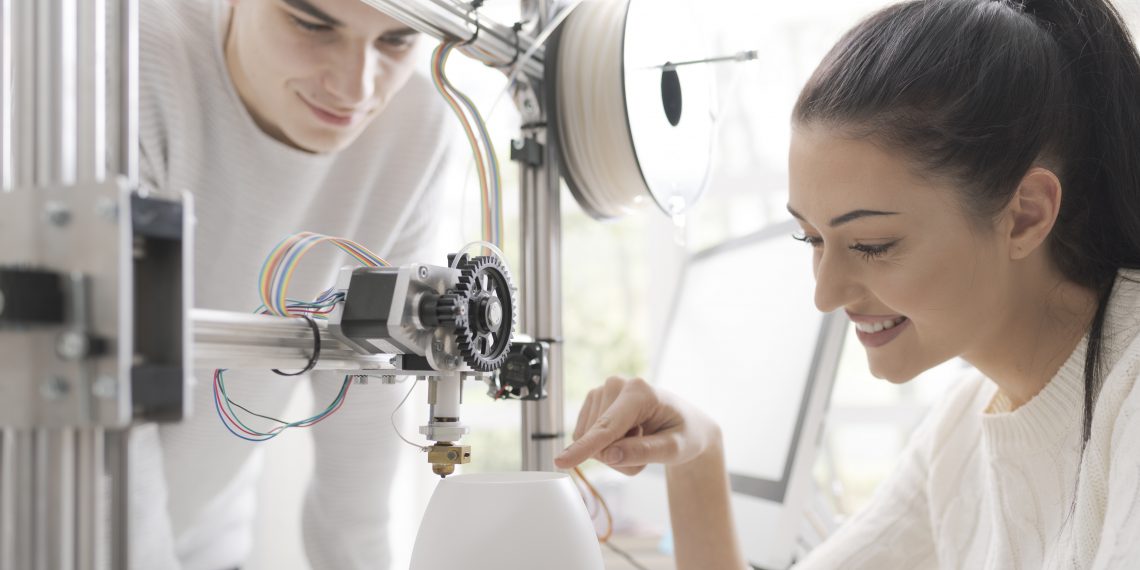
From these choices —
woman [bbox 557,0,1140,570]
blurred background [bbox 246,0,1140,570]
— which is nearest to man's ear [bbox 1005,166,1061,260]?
woman [bbox 557,0,1140,570]

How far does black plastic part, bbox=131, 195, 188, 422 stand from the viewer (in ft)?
1.28

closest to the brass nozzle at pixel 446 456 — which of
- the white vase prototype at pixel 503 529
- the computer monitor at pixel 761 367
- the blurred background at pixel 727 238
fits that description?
the white vase prototype at pixel 503 529

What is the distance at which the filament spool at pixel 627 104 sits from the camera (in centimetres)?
87

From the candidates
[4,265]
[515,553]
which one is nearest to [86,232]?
[4,265]

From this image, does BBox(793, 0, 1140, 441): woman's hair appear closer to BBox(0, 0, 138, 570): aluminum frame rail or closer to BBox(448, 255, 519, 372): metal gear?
BBox(448, 255, 519, 372): metal gear

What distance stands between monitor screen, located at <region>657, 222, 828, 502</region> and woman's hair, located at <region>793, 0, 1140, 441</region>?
1.30 feet

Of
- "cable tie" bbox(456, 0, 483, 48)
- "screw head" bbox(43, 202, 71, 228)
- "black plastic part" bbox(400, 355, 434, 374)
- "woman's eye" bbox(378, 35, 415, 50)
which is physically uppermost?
"woman's eye" bbox(378, 35, 415, 50)

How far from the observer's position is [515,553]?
1.79 ft

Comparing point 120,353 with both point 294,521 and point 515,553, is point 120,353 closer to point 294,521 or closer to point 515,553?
point 515,553

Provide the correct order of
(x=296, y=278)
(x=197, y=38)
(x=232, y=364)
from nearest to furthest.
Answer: (x=232, y=364) → (x=197, y=38) → (x=296, y=278)

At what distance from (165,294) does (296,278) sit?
2.40ft

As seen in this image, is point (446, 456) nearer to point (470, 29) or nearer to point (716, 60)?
point (470, 29)

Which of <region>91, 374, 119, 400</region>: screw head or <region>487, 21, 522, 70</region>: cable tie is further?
<region>487, 21, 522, 70</region>: cable tie

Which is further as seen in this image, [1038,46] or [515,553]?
[1038,46]
